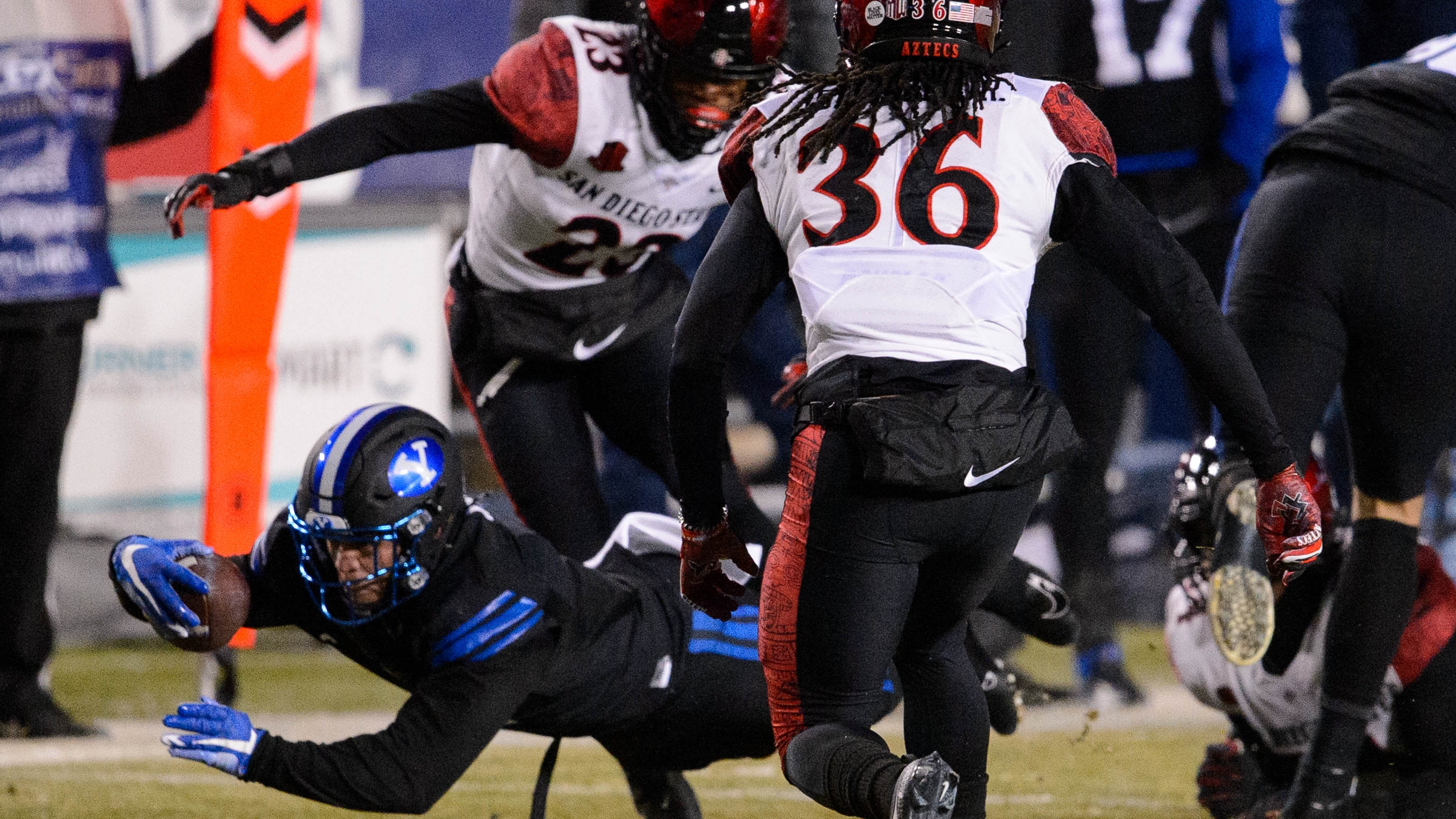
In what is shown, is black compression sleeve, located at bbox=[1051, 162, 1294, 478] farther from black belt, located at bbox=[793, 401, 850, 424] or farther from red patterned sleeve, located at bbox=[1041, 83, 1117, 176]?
black belt, located at bbox=[793, 401, 850, 424]

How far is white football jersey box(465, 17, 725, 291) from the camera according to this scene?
3494 millimetres

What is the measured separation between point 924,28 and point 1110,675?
2795mm

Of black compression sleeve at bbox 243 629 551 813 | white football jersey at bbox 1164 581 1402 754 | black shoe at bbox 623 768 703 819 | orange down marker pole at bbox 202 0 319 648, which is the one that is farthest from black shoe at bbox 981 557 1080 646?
orange down marker pole at bbox 202 0 319 648

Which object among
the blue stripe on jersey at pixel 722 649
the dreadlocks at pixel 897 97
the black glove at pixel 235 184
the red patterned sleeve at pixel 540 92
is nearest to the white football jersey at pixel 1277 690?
the blue stripe on jersey at pixel 722 649

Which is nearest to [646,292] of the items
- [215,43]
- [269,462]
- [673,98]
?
[673,98]

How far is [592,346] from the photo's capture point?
3.86 metres

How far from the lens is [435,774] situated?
2.69m

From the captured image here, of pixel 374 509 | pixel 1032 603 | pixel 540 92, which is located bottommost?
pixel 1032 603

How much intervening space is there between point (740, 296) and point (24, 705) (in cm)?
290

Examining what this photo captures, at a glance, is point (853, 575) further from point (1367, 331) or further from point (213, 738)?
point (1367, 331)

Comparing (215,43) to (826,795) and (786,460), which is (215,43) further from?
(826,795)

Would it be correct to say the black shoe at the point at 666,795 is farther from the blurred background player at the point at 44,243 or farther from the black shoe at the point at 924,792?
the blurred background player at the point at 44,243

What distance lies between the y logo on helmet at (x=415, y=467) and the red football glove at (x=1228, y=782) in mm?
1690

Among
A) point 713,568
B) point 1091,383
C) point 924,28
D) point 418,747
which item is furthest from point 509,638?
point 1091,383
